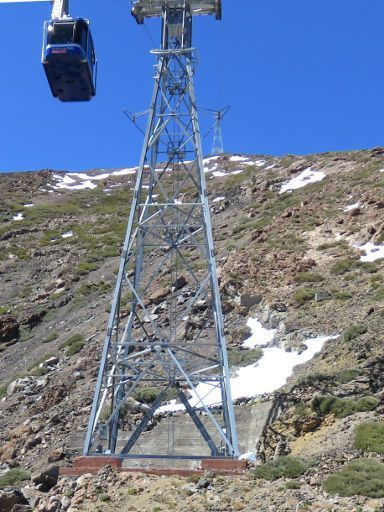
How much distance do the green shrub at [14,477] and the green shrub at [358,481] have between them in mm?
7935

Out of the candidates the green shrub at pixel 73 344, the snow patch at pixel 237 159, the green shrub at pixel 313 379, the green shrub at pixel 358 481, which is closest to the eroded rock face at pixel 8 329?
the green shrub at pixel 73 344

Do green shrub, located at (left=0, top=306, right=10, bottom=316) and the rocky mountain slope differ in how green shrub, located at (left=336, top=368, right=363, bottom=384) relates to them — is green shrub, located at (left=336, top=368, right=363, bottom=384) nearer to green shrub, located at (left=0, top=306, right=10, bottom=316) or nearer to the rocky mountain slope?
the rocky mountain slope

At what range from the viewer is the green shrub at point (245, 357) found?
2165 cm

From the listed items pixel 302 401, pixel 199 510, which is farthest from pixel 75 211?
pixel 199 510

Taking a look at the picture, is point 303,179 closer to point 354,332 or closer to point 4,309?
point 4,309

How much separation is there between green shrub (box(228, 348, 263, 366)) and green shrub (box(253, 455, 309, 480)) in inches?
393

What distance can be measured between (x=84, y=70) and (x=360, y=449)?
9919 mm

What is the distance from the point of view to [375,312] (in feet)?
69.8

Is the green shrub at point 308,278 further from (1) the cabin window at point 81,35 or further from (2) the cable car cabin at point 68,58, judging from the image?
(1) the cabin window at point 81,35

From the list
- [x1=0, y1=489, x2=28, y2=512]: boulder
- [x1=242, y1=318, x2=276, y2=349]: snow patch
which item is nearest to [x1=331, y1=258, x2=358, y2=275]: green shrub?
[x1=242, y1=318, x2=276, y2=349]: snow patch

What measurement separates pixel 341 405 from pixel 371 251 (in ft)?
52.3

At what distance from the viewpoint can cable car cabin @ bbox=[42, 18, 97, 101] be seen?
52.6 feet

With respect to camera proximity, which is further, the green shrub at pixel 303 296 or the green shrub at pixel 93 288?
the green shrub at pixel 93 288

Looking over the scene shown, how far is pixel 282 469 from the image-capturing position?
36.5 ft
